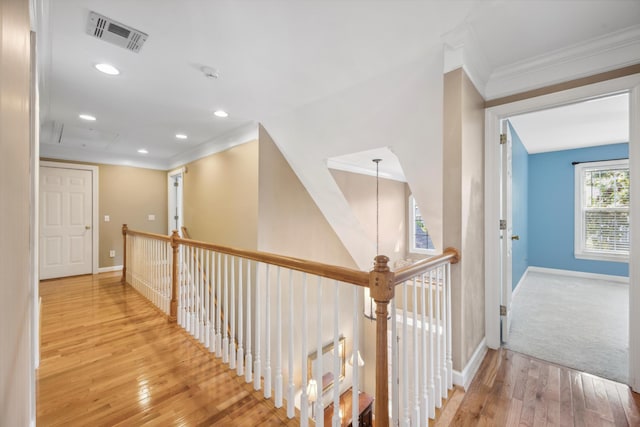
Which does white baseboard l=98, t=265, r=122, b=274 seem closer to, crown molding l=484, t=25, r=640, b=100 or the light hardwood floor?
the light hardwood floor

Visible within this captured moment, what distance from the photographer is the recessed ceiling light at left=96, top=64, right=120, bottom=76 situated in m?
2.26

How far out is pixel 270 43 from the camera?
1.92 meters

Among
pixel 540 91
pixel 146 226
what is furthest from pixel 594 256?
pixel 146 226

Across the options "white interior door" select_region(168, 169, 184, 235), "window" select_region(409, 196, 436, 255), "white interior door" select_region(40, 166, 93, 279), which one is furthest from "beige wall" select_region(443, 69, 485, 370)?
"white interior door" select_region(40, 166, 93, 279)

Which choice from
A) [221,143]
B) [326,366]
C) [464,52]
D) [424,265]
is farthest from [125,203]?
[464,52]

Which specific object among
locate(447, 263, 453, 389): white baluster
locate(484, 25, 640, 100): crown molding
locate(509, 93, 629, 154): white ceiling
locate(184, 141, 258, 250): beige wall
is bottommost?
locate(447, 263, 453, 389): white baluster

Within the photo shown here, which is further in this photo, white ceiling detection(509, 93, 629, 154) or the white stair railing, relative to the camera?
white ceiling detection(509, 93, 629, 154)

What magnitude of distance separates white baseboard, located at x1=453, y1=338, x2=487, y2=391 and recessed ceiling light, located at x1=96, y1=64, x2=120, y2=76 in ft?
11.8

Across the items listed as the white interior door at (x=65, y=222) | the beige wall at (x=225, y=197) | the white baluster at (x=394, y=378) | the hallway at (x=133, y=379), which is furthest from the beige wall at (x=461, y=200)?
the white interior door at (x=65, y=222)

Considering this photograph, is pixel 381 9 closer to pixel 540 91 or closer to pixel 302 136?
pixel 540 91

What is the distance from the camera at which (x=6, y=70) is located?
0.67m

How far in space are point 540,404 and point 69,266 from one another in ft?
22.7

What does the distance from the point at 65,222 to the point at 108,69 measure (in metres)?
4.17

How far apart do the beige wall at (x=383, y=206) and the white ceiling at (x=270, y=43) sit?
1.99 meters
